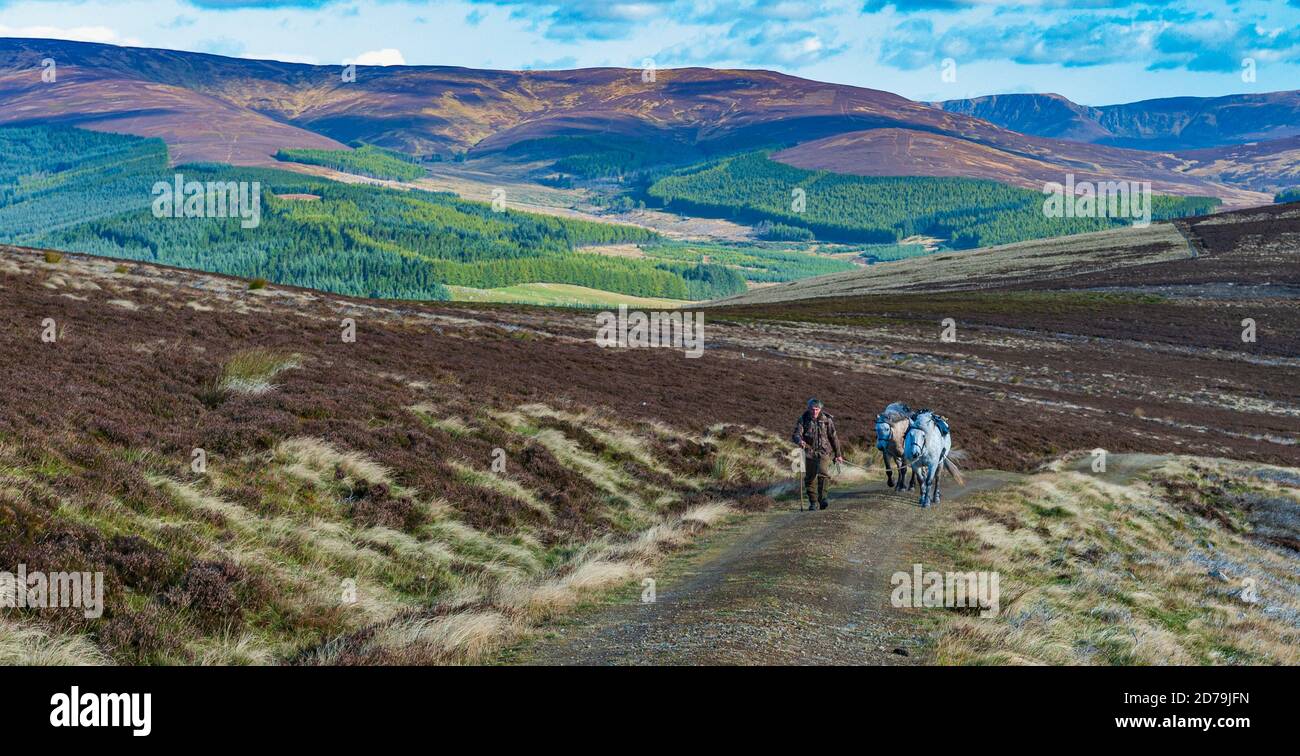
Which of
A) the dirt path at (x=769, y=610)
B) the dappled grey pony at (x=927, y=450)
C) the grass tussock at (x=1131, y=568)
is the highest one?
the dappled grey pony at (x=927, y=450)

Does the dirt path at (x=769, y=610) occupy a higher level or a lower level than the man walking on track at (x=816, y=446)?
lower

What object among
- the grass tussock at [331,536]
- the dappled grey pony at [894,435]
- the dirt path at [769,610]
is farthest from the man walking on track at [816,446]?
the dappled grey pony at [894,435]

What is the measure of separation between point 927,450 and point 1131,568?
14.9ft

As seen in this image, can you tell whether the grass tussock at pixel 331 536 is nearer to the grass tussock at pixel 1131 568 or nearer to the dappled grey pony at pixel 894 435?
the dappled grey pony at pixel 894 435

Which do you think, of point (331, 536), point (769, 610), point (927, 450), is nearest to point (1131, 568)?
point (927, 450)

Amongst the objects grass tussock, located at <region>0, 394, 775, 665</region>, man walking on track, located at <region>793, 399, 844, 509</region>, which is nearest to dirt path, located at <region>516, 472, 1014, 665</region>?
grass tussock, located at <region>0, 394, 775, 665</region>

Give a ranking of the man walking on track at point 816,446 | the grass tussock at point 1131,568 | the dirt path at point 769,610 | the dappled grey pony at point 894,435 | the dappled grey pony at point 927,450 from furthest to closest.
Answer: the dappled grey pony at point 894,435 → the dappled grey pony at point 927,450 → the man walking on track at point 816,446 → the grass tussock at point 1131,568 → the dirt path at point 769,610

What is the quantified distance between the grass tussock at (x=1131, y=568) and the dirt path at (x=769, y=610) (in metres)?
0.82

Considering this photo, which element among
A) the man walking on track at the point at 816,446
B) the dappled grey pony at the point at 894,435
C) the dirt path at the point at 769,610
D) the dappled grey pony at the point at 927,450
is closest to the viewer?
the dirt path at the point at 769,610

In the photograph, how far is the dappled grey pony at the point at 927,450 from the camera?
67.6ft

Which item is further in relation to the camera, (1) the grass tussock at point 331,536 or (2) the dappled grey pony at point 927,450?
(2) the dappled grey pony at point 927,450

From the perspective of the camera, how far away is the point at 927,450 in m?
20.7
